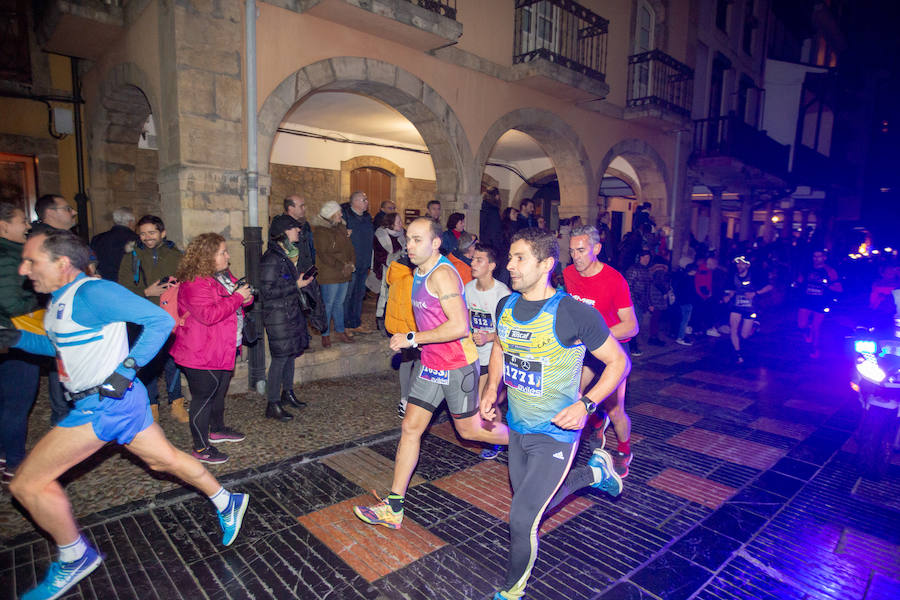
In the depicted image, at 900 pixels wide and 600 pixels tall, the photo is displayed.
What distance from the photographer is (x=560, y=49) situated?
10539 millimetres

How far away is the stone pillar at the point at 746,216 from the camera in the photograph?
2025 centimetres

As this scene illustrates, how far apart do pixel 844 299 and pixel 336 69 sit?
897 centimetres

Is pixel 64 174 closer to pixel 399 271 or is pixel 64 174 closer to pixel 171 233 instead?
pixel 171 233

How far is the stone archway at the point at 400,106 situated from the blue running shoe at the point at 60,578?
477cm

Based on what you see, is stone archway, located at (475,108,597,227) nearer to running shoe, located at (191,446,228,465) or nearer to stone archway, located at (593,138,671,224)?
stone archway, located at (593,138,671,224)

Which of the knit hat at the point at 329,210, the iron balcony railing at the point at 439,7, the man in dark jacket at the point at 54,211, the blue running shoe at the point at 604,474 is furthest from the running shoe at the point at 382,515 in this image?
the iron balcony railing at the point at 439,7

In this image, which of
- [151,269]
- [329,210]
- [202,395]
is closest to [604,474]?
[202,395]

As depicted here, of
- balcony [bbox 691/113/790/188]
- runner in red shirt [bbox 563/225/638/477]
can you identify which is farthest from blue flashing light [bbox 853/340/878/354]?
balcony [bbox 691/113/790/188]

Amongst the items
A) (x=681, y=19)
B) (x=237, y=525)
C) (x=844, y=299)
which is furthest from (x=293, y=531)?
(x=681, y=19)

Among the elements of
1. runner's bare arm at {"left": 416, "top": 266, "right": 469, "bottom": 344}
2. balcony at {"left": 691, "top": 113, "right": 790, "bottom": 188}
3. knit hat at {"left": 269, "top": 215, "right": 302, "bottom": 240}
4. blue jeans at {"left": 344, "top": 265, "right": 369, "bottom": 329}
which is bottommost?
blue jeans at {"left": 344, "top": 265, "right": 369, "bottom": 329}

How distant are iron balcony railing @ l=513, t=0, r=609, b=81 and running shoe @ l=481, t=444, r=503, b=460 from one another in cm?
751

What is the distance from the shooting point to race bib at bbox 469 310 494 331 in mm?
4887

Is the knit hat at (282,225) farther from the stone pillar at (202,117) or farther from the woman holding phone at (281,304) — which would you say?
the stone pillar at (202,117)

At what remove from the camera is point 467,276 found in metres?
5.72
